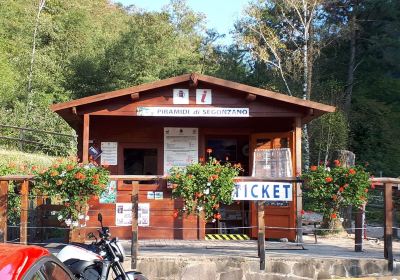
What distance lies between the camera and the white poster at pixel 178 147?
11758 millimetres

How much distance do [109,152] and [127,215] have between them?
1570 mm

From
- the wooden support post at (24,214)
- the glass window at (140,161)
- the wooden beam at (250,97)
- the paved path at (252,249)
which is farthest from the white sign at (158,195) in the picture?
the wooden support post at (24,214)

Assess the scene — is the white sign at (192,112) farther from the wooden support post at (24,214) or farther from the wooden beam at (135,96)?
the wooden support post at (24,214)

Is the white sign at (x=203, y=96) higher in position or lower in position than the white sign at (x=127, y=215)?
higher

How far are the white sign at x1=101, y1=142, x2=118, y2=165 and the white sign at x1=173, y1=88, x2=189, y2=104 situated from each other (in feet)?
6.13

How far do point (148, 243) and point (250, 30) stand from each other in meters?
22.5

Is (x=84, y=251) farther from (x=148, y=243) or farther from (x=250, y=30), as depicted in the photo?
(x=250, y=30)

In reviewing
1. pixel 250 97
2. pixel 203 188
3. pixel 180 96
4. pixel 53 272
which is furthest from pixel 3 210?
pixel 53 272

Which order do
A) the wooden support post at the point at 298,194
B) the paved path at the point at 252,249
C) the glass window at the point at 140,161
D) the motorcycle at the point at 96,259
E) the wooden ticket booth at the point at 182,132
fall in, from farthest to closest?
1. the glass window at the point at 140,161
2. the wooden ticket booth at the point at 182,132
3. the wooden support post at the point at 298,194
4. the paved path at the point at 252,249
5. the motorcycle at the point at 96,259

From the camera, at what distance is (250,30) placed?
1220 inches

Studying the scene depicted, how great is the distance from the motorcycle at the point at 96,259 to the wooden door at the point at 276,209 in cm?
562

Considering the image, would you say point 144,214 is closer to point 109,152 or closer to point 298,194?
point 109,152

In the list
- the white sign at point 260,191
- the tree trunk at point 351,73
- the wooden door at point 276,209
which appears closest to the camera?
the white sign at point 260,191

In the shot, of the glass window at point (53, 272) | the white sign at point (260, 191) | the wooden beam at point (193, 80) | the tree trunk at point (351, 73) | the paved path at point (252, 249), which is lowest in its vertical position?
the paved path at point (252, 249)
